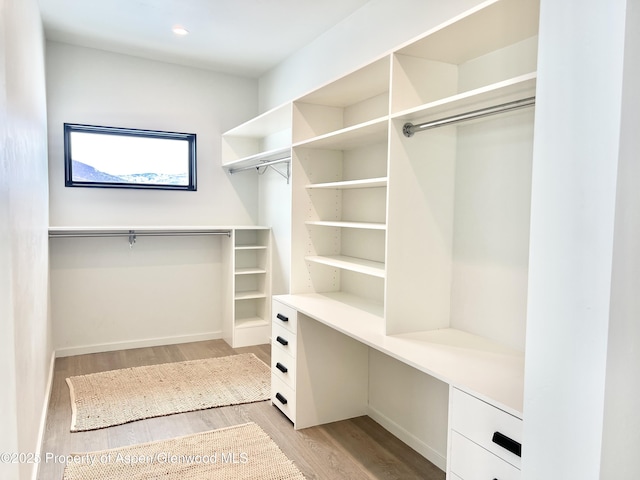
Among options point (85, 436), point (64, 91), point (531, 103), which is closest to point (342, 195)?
point (531, 103)

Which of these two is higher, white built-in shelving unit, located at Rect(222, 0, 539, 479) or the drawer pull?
white built-in shelving unit, located at Rect(222, 0, 539, 479)

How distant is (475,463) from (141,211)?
3793 millimetres

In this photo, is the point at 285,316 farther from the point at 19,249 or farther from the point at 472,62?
the point at 472,62

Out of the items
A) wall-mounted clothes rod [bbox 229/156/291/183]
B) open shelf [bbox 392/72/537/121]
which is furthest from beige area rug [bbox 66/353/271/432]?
open shelf [bbox 392/72/537/121]

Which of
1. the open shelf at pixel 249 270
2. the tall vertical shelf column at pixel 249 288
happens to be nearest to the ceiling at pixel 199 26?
the tall vertical shelf column at pixel 249 288

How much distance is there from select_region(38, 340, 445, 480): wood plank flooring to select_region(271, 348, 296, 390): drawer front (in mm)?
260

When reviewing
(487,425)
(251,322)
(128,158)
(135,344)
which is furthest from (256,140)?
(487,425)

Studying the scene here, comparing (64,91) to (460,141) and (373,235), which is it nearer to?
(373,235)

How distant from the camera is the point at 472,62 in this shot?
7.11ft

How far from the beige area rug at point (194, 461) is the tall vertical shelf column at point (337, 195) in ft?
3.27

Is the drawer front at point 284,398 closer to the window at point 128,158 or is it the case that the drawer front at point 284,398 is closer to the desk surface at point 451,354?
the desk surface at point 451,354

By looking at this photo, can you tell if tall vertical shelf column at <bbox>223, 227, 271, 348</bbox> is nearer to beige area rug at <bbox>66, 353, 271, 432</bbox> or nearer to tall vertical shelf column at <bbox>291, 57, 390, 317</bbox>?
beige area rug at <bbox>66, 353, 271, 432</bbox>

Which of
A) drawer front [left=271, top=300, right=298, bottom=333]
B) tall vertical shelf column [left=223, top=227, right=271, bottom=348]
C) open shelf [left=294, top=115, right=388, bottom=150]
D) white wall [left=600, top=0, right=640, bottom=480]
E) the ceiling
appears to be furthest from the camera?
tall vertical shelf column [left=223, top=227, right=271, bottom=348]

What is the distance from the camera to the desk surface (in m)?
1.56
